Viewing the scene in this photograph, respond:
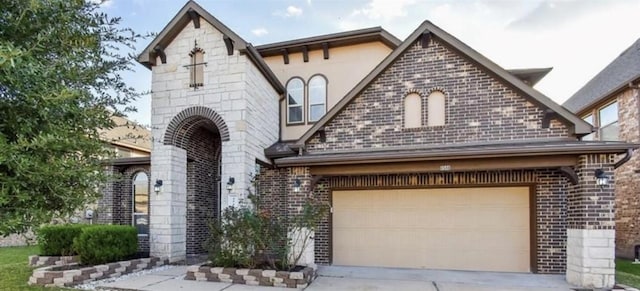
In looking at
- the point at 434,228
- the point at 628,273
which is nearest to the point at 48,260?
the point at 434,228

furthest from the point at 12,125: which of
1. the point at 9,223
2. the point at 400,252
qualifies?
the point at 400,252

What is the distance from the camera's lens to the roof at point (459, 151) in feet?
24.4

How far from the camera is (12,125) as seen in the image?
367 centimetres

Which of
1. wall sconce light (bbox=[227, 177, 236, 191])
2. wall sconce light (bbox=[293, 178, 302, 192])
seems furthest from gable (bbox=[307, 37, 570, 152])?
wall sconce light (bbox=[227, 177, 236, 191])

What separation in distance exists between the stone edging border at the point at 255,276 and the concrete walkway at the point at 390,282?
165 millimetres

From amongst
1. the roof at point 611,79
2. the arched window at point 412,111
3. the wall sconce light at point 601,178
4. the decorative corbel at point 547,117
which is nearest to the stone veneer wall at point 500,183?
the wall sconce light at point 601,178

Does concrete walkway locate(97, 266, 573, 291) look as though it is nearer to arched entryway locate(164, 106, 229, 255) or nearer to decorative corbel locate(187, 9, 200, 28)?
arched entryway locate(164, 106, 229, 255)

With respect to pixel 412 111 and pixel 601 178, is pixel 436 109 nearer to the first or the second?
pixel 412 111

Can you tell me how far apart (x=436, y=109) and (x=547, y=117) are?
237 centimetres

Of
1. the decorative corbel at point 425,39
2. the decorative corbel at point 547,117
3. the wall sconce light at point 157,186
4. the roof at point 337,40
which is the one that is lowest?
the wall sconce light at point 157,186

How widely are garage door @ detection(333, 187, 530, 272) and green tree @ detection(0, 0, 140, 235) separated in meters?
6.62

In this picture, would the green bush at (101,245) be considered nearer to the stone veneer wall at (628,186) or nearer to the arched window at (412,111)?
the arched window at (412,111)

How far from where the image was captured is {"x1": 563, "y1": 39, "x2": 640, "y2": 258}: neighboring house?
1113 centimetres

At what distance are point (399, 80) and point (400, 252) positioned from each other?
4353 millimetres
